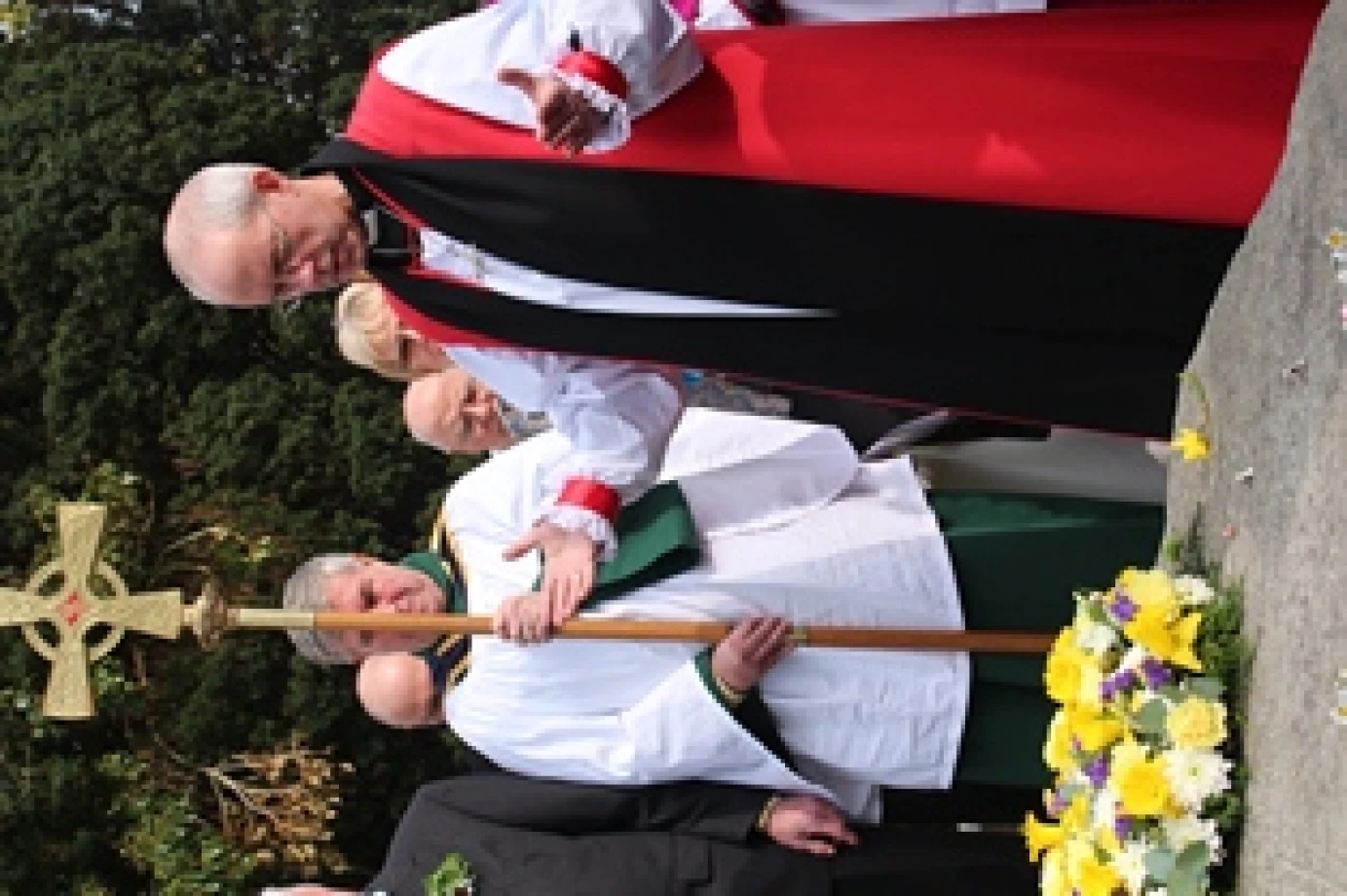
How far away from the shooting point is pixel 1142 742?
2.05 meters

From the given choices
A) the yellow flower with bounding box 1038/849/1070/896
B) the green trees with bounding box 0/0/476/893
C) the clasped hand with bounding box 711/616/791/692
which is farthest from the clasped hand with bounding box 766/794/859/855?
the green trees with bounding box 0/0/476/893

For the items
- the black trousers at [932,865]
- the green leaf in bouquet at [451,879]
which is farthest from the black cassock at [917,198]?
the green leaf in bouquet at [451,879]

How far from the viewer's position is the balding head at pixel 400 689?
382 cm

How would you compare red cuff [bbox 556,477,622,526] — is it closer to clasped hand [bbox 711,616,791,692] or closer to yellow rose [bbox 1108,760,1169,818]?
clasped hand [bbox 711,616,791,692]

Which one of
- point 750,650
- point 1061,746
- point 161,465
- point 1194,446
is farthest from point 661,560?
point 161,465

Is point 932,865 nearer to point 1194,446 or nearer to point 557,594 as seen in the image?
point 557,594

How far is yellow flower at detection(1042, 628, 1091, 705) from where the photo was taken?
219cm

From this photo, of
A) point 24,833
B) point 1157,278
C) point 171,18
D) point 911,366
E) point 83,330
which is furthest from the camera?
point 171,18

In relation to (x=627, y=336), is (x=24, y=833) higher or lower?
lower

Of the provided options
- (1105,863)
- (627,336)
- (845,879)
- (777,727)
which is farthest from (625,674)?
(1105,863)

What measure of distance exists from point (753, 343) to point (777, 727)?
955mm

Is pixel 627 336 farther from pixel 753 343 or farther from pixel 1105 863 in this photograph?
pixel 1105 863

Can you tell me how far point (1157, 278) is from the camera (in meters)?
2.62

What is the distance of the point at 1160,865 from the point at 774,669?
1504 millimetres
